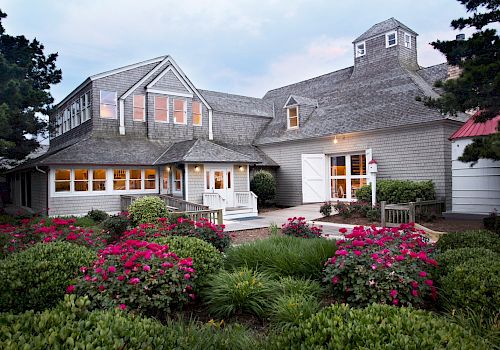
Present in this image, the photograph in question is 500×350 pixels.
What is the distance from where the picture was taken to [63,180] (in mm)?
15891

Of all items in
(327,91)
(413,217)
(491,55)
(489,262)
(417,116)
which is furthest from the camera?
(327,91)

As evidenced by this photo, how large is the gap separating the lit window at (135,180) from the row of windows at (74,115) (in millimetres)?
4159

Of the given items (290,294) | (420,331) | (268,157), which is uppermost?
(268,157)

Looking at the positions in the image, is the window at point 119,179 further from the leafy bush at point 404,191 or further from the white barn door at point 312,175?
the leafy bush at point 404,191

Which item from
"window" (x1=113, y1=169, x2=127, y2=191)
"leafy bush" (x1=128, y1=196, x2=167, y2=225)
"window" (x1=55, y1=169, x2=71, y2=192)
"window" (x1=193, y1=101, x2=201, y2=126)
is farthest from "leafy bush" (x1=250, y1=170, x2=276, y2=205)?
"window" (x1=55, y1=169, x2=71, y2=192)

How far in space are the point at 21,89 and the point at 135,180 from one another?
647cm

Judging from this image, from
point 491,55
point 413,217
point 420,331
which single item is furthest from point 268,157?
point 420,331

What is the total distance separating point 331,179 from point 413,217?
7464 millimetres

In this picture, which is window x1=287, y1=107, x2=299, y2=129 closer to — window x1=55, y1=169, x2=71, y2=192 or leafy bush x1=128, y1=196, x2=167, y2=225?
leafy bush x1=128, y1=196, x2=167, y2=225

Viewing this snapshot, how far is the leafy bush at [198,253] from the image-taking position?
186 inches

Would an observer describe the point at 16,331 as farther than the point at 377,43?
No

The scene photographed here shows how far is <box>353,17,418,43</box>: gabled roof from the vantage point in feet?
59.4

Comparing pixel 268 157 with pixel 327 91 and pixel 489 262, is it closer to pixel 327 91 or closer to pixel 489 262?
pixel 327 91

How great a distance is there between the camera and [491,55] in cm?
769
